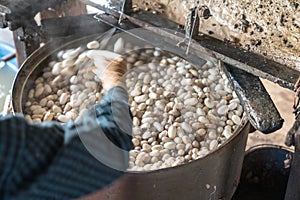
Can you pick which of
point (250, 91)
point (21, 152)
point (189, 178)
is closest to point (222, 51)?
point (250, 91)

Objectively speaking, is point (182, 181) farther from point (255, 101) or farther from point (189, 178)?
point (255, 101)

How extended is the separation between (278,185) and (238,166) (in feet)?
1.57

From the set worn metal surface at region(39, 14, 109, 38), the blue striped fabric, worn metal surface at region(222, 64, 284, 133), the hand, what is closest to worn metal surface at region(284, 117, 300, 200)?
worn metal surface at region(222, 64, 284, 133)

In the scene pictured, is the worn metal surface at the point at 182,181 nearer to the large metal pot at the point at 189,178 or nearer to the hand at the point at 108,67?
the large metal pot at the point at 189,178

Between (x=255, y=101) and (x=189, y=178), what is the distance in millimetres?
254

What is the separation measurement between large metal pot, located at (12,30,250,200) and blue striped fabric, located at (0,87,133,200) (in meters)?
0.17

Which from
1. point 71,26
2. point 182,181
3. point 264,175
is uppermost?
→ point 71,26

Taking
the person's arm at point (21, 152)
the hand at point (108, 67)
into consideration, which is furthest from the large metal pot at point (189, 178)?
the person's arm at point (21, 152)

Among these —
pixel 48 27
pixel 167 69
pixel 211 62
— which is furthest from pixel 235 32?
pixel 48 27

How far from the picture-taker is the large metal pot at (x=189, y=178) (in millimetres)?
1212

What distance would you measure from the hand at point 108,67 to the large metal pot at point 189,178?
0.23 meters

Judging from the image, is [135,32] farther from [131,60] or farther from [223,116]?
[223,116]

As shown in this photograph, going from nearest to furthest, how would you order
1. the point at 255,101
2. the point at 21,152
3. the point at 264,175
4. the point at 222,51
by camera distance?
the point at 21,152 → the point at 255,101 → the point at 222,51 → the point at 264,175

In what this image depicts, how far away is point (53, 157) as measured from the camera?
2.90ft
